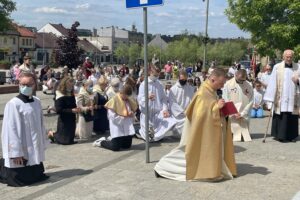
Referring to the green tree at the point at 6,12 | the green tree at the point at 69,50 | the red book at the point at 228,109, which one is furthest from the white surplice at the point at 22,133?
the green tree at the point at 69,50

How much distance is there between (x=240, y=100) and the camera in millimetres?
11570

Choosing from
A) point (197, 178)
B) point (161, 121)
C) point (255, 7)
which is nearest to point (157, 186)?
point (197, 178)

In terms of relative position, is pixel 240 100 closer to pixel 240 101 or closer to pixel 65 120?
pixel 240 101

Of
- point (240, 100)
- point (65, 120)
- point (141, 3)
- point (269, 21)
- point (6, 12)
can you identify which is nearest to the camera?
point (141, 3)

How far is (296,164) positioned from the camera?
344 inches

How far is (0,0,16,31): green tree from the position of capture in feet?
60.6

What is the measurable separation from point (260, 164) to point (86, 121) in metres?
4.84

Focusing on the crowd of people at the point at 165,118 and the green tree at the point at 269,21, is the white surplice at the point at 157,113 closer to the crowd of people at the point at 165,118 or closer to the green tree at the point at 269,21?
the crowd of people at the point at 165,118

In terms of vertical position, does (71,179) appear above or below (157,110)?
below

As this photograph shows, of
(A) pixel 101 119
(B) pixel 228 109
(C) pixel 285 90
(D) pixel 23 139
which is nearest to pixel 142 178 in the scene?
(B) pixel 228 109

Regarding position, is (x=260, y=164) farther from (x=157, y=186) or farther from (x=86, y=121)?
(x=86, y=121)

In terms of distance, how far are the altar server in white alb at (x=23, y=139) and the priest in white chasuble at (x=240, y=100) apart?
515 cm

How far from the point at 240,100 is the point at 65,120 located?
3919mm

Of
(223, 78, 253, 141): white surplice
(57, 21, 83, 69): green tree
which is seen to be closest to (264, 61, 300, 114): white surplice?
(223, 78, 253, 141): white surplice
